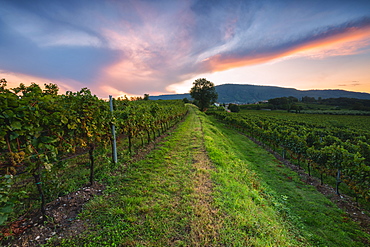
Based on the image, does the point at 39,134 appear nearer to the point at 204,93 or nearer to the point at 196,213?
the point at 196,213

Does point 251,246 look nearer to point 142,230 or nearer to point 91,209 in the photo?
point 142,230

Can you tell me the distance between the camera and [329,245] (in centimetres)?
505

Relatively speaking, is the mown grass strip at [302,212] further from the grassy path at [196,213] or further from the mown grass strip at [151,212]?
the mown grass strip at [151,212]

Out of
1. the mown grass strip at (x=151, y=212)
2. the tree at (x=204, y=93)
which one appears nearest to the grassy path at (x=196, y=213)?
the mown grass strip at (x=151, y=212)

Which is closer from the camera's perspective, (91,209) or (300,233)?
(91,209)

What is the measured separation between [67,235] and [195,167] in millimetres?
5245

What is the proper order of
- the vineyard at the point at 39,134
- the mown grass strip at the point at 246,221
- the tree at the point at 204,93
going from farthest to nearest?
the tree at the point at 204,93, the mown grass strip at the point at 246,221, the vineyard at the point at 39,134

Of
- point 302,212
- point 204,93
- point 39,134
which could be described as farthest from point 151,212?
point 204,93

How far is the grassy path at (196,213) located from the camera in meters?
3.55

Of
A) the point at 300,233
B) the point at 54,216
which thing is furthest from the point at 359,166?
the point at 54,216

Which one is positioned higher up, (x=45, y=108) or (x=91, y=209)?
Answer: (x=45, y=108)

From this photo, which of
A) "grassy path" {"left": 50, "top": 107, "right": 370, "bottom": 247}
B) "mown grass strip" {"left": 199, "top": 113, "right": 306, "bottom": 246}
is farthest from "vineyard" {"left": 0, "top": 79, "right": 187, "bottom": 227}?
"mown grass strip" {"left": 199, "top": 113, "right": 306, "bottom": 246}

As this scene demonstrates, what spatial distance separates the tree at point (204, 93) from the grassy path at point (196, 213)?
5847cm

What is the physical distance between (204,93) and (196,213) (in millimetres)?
64151
